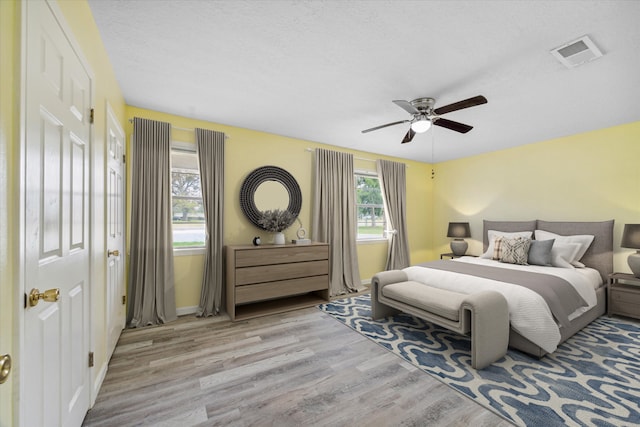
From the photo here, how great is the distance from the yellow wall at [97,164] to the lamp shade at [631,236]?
17.5 feet

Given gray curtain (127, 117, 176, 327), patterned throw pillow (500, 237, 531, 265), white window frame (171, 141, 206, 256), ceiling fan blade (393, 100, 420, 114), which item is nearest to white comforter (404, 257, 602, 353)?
patterned throw pillow (500, 237, 531, 265)

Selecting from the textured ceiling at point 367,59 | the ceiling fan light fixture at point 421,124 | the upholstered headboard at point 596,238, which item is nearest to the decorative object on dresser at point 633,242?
the upholstered headboard at point 596,238

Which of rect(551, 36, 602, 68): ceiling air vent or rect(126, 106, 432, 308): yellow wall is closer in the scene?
rect(551, 36, 602, 68): ceiling air vent

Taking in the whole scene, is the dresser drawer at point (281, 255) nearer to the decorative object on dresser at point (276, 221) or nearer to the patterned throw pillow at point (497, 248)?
the decorative object on dresser at point (276, 221)

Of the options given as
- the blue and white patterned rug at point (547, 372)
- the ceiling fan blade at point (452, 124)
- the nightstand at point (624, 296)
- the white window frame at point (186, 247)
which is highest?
the ceiling fan blade at point (452, 124)

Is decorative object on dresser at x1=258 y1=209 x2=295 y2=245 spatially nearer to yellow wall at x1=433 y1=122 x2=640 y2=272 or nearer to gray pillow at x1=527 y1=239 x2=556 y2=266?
gray pillow at x1=527 y1=239 x2=556 y2=266

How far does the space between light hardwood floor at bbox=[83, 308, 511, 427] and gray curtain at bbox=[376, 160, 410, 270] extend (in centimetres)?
255

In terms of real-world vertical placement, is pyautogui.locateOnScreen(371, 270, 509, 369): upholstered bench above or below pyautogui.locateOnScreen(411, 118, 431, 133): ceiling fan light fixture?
below

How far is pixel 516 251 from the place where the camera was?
3.69 meters

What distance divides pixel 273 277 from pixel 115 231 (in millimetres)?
1753

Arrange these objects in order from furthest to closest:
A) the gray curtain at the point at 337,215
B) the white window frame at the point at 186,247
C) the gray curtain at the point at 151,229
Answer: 1. the gray curtain at the point at 337,215
2. the white window frame at the point at 186,247
3. the gray curtain at the point at 151,229

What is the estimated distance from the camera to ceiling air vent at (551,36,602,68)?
1870mm

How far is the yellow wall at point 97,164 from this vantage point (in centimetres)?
155

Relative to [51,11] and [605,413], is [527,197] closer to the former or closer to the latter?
[605,413]
